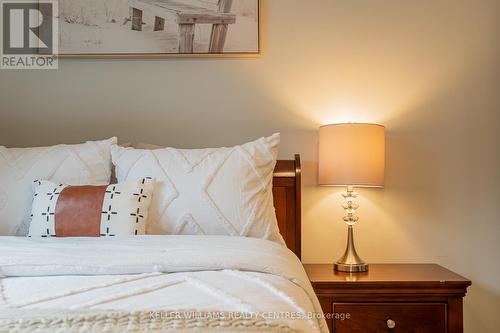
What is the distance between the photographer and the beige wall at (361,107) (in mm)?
2279

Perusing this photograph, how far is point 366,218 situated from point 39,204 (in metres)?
1.42

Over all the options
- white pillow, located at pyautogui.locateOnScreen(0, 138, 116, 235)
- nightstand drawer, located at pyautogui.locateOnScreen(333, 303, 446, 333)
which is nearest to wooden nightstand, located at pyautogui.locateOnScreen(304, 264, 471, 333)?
nightstand drawer, located at pyautogui.locateOnScreen(333, 303, 446, 333)

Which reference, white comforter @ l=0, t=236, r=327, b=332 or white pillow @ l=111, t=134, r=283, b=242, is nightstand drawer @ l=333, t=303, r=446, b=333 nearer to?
white pillow @ l=111, t=134, r=283, b=242

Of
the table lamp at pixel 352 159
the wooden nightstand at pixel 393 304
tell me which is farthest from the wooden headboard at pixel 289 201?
the wooden nightstand at pixel 393 304

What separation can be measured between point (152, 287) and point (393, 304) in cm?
111

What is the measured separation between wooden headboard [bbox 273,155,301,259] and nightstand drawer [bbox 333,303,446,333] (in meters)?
0.41

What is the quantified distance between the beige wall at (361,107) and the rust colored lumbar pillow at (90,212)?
654 mm

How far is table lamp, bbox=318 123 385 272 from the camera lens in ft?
6.55

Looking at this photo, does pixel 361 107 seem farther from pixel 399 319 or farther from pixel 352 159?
pixel 399 319

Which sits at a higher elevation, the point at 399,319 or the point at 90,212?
the point at 90,212

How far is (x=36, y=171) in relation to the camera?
186cm

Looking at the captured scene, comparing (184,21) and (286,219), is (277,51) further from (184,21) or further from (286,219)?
(286,219)

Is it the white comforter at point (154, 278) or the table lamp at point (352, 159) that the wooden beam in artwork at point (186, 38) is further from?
the white comforter at point (154, 278)

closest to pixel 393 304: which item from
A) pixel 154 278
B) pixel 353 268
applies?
pixel 353 268
